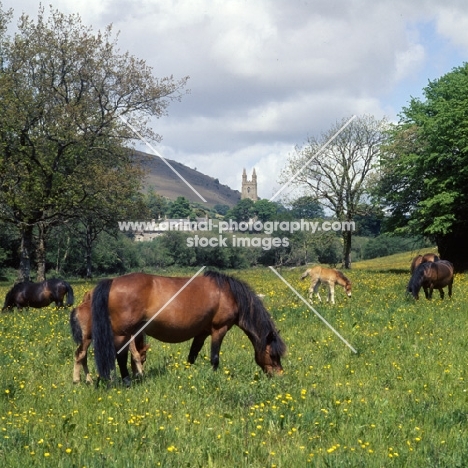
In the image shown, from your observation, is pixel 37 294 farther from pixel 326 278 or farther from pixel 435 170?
pixel 435 170

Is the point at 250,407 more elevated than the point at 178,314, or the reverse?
the point at 178,314

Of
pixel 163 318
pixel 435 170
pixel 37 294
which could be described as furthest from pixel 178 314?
pixel 435 170

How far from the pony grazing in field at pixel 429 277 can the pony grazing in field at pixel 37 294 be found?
12.0m

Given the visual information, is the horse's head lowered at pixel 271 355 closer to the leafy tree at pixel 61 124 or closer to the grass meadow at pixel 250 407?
the grass meadow at pixel 250 407

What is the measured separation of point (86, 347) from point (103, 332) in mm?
1106

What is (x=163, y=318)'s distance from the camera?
9.57 meters

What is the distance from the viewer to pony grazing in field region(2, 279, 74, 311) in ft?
67.2

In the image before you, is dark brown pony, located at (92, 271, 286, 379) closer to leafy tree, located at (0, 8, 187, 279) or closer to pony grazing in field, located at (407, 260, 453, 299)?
Answer: pony grazing in field, located at (407, 260, 453, 299)

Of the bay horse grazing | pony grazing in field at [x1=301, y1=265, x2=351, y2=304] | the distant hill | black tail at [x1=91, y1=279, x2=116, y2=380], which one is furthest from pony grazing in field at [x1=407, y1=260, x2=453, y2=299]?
black tail at [x1=91, y1=279, x2=116, y2=380]

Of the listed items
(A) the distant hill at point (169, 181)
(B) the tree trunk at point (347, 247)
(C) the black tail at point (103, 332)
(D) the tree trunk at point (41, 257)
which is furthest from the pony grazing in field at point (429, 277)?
(B) the tree trunk at point (347, 247)

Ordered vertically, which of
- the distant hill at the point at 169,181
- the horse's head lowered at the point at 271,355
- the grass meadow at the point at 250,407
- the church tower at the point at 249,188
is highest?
the distant hill at the point at 169,181

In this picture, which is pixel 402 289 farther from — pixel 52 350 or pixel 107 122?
pixel 107 122

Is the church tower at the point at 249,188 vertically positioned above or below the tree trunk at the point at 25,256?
above

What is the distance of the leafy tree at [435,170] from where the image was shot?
1534 inches
